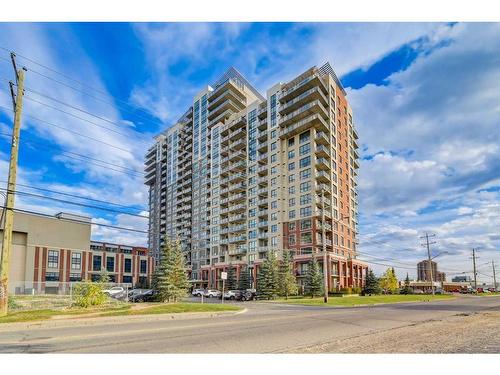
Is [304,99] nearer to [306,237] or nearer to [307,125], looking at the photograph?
[307,125]

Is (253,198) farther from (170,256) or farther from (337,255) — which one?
(170,256)

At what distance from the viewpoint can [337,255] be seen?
75938mm

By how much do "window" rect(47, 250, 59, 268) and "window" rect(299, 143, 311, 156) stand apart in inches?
2239

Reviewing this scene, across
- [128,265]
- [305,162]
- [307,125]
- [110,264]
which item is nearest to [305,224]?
[305,162]

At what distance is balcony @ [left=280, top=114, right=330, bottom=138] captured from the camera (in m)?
78.1

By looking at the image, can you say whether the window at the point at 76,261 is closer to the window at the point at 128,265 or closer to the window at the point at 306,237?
the window at the point at 128,265

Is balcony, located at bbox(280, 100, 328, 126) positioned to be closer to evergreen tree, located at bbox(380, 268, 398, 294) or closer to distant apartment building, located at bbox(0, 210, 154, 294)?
evergreen tree, located at bbox(380, 268, 398, 294)

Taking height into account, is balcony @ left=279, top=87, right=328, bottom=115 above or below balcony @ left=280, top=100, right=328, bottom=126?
above

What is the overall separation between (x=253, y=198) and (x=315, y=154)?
2038 centimetres

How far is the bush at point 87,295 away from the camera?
24627mm

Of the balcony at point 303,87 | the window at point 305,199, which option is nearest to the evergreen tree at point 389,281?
the window at point 305,199

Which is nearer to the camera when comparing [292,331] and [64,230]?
[292,331]

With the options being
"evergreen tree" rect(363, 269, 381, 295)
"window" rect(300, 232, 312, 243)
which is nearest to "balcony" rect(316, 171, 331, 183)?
"window" rect(300, 232, 312, 243)
